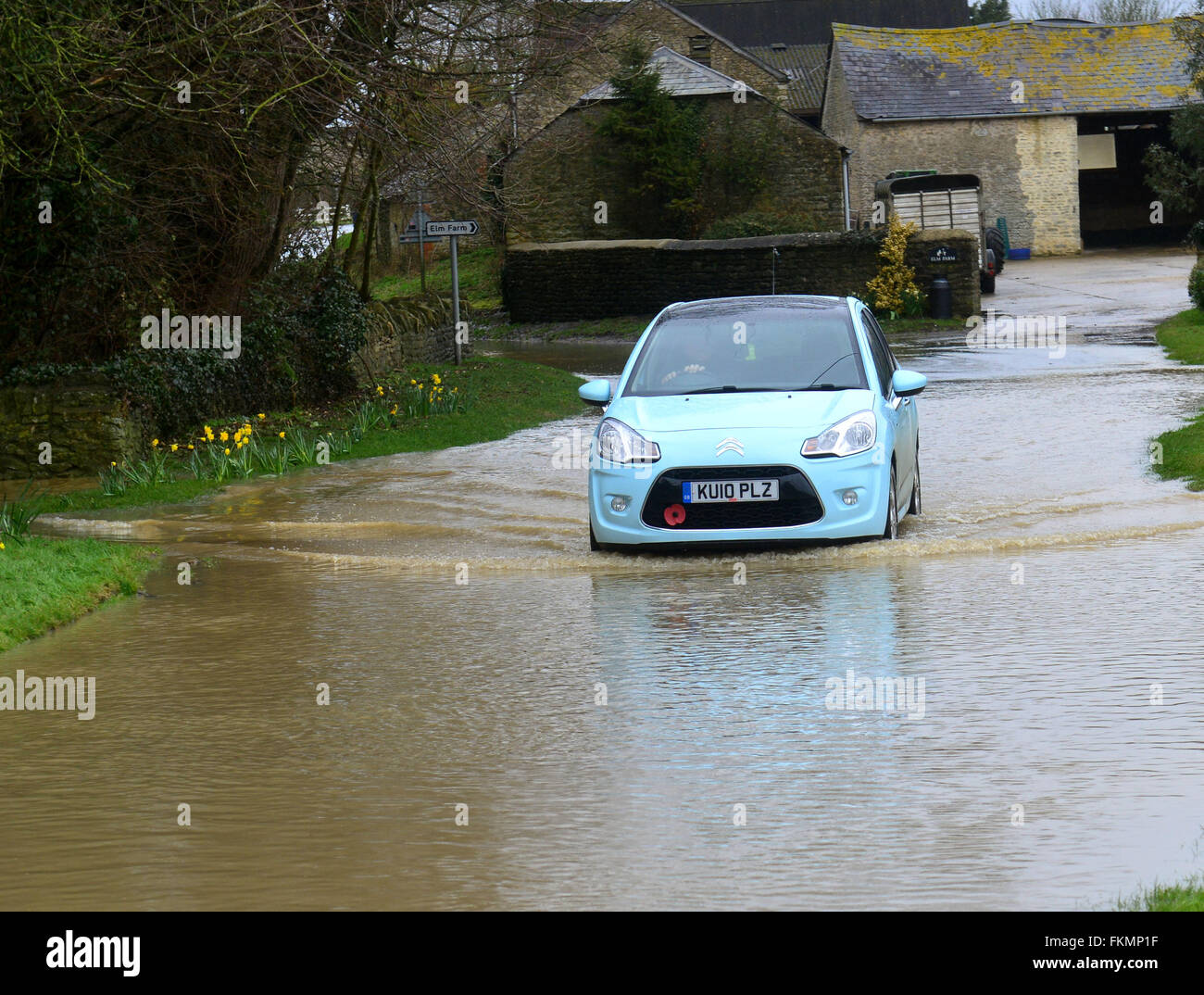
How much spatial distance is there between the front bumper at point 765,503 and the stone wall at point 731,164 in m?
37.7

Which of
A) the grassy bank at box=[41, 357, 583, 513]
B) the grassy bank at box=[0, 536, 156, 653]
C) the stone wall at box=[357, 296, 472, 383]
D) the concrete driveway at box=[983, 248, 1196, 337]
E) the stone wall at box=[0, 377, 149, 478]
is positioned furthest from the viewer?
the concrete driveway at box=[983, 248, 1196, 337]

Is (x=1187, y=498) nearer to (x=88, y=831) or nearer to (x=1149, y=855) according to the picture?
(x=1149, y=855)

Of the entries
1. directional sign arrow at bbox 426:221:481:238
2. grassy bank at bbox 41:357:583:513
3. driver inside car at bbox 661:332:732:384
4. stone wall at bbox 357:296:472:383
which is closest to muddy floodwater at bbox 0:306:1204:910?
driver inside car at bbox 661:332:732:384

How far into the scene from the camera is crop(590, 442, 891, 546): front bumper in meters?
10.2

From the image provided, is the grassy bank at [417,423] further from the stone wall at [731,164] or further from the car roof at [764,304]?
the stone wall at [731,164]

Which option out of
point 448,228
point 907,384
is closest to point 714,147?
point 448,228

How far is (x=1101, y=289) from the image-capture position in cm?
3872

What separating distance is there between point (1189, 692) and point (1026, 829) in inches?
80.0

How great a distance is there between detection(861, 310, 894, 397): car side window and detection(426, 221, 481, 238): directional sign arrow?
41.0ft

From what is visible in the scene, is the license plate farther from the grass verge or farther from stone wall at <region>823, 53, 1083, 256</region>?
stone wall at <region>823, 53, 1083, 256</region>

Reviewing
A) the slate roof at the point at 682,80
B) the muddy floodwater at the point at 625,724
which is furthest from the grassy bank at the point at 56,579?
the slate roof at the point at 682,80

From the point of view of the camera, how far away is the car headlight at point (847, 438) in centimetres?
1030

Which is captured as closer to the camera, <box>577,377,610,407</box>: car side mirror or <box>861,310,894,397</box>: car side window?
<box>577,377,610,407</box>: car side mirror
